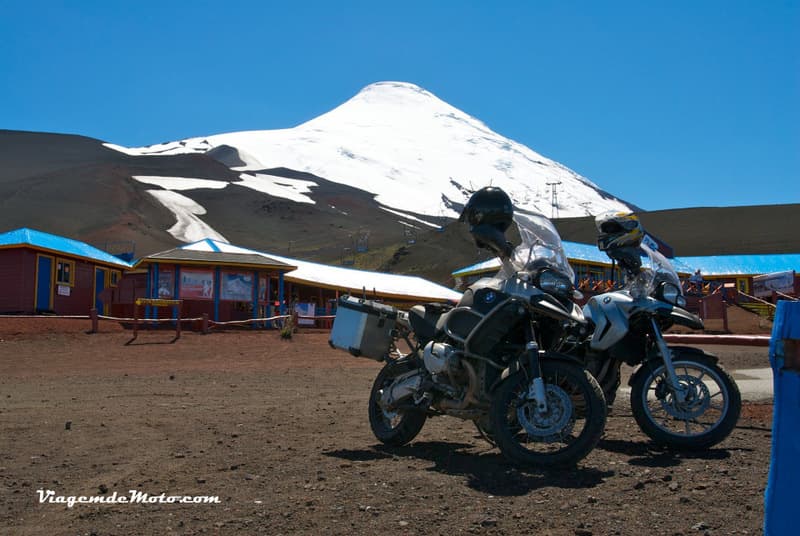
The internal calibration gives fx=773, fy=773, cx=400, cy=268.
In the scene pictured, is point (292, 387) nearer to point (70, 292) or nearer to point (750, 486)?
point (750, 486)

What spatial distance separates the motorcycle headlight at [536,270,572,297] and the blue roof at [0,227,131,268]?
25.6 metres

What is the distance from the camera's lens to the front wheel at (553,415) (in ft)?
16.8

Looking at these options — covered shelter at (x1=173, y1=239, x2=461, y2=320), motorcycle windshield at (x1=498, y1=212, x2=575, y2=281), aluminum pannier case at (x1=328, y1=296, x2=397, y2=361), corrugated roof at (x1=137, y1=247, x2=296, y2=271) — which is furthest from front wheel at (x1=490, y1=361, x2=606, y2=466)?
covered shelter at (x1=173, y1=239, x2=461, y2=320)

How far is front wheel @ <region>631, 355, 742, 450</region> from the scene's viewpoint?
19.0 ft

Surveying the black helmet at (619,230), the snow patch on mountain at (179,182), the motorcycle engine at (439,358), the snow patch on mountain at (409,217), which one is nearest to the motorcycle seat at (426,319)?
the motorcycle engine at (439,358)

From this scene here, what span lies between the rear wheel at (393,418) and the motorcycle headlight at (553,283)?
1674mm

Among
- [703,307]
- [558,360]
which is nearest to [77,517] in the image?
[558,360]

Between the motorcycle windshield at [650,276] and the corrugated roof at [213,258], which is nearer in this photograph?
the motorcycle windshield at [650,276]

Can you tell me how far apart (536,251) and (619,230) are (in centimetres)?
131

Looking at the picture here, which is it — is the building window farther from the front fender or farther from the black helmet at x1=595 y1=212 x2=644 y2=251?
the front fender

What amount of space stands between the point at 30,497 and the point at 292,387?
752 centimetres

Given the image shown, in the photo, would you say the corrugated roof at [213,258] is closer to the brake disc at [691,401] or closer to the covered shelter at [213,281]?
the covered shelter at [213,281]

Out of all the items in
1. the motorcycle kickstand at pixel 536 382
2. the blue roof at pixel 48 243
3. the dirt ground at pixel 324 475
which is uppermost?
the blue roof at pixel 48 243

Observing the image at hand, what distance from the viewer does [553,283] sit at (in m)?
5.65
